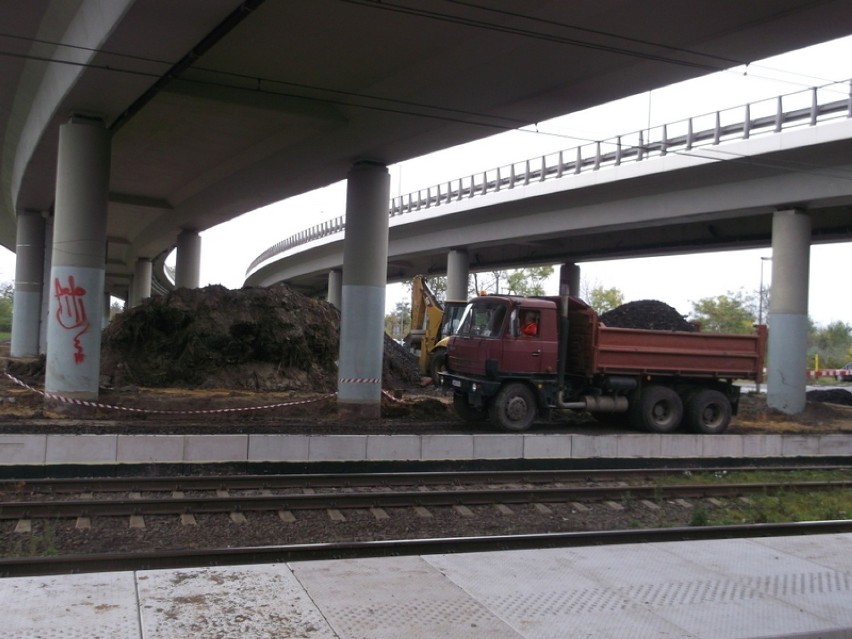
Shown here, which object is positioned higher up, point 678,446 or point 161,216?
point 161,216

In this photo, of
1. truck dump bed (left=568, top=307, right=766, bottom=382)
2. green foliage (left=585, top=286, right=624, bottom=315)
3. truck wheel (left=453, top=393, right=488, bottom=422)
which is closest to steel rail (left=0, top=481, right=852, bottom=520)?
truck dump bed (left=568, top=307, right=766, bottom=382)

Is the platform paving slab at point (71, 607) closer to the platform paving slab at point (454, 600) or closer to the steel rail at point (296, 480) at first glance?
the platform paving slab at point (454, 600)

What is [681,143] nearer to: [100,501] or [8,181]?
[100,501]

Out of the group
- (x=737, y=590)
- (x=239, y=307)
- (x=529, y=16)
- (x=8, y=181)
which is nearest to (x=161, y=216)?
(x=8, y=181)

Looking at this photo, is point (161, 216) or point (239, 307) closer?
point (239, 307)

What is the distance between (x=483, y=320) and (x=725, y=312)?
71.6 meters

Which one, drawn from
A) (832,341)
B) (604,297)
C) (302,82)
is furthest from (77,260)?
(832,341)

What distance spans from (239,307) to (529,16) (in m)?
16.4

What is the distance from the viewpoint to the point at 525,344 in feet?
55.3

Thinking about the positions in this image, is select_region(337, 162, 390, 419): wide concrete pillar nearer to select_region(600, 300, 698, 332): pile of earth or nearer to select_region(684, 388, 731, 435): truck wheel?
select_region(684, 388, 731, 435): truck wheel

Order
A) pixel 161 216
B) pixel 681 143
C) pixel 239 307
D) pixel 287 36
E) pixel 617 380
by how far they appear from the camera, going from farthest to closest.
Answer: pixel 161 216 < pixel 239 307 < pixel 681 143 < pixel 617 380 < pixel 287 36

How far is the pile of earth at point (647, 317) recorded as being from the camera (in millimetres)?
26172

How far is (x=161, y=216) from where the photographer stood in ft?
112

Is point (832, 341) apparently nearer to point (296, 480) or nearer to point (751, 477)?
point (751, 477)
